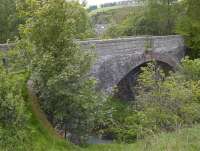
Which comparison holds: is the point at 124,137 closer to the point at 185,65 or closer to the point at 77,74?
the point at 77,74

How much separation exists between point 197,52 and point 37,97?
1959 centimetres

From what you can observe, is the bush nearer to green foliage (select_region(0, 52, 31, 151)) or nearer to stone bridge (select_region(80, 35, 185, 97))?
green foliage (select_region(0, 52, 31, 151))

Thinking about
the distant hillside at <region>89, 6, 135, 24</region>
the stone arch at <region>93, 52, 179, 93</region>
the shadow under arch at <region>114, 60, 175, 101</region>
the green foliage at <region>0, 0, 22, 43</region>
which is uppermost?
the green foliage at <region>0, 0, 22, 43</region>

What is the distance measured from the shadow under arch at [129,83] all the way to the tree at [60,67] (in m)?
14.4

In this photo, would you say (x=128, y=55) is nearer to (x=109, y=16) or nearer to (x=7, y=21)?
(x=7, y=21)

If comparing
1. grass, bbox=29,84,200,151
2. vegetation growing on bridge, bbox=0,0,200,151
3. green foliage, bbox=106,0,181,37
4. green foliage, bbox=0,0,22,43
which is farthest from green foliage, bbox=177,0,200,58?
grass, bbox=29,84,200,151

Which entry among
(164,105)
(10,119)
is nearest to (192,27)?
(164,105)

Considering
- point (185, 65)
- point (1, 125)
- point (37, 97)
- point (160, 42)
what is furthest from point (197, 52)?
point (1, 125)

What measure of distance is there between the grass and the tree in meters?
0.53

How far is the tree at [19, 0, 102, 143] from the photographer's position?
16.5 metres

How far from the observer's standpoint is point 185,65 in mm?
24672

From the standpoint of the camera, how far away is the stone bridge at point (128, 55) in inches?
1068

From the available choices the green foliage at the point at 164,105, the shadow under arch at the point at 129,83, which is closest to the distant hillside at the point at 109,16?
the shadow under arch at the point at 129,83

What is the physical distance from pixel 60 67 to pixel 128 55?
13.3 metres
